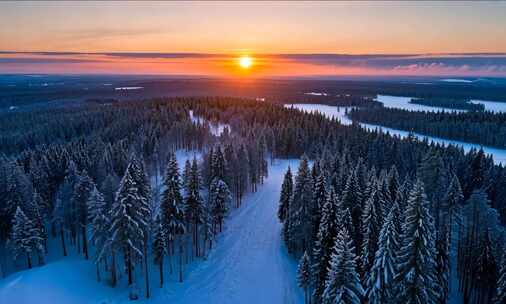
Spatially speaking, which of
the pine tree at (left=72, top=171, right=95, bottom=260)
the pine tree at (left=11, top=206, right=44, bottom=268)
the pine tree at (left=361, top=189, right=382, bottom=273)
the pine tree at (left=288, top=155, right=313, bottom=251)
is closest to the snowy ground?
the pine tree at (left=11, top=206, right=44, bottom=268)

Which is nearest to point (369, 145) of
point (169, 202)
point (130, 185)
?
point (169, 202)

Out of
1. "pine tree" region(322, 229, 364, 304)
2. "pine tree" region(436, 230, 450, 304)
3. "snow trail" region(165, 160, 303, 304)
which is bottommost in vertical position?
"snow trail" region(165, 160, 303, 304)

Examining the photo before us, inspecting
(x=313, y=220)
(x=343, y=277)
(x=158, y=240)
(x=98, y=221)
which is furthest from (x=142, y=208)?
(x=343, y=277)

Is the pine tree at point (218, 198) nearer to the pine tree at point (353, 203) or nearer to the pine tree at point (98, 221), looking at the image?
the pine tree at point (98, 221)

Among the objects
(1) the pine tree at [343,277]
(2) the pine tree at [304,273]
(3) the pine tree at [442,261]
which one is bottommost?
(2) the pine tree at [304,273]

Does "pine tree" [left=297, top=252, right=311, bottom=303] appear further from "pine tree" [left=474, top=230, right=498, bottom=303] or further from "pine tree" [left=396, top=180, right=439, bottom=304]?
"pine tree" [left=474, top=230, right=498, bottom=303]

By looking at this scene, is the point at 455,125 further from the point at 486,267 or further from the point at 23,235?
the point at 23,235

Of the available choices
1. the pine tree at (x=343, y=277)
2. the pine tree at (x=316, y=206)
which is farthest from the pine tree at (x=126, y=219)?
the pine tree at (x=343, y=277)
